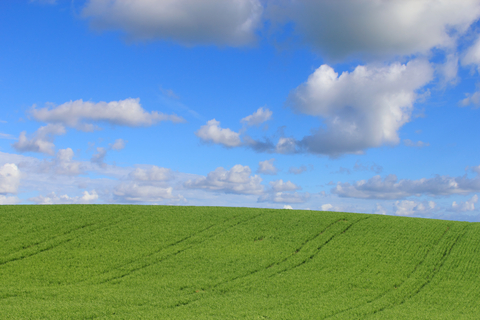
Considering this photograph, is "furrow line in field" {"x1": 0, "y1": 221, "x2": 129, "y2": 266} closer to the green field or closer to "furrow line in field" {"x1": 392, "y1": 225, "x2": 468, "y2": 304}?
the green field

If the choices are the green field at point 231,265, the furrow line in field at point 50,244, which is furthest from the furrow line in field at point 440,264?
the furrow line in field at point 50,244

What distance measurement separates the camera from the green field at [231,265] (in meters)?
18.2

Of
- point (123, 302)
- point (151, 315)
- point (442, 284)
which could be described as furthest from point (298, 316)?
point (442, 284)

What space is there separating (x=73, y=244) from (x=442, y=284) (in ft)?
94.4

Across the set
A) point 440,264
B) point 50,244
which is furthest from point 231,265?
point 440,264

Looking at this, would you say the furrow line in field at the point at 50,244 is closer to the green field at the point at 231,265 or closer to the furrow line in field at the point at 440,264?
the green field at the point at 231,265

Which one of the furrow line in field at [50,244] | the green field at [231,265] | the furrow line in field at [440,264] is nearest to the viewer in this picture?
the green field at [231,265]

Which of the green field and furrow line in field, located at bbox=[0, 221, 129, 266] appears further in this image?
furrow line in field, located at bbox=[0, 221, 129, 266]

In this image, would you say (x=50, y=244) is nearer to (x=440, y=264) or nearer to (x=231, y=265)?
(x=231, y=265)

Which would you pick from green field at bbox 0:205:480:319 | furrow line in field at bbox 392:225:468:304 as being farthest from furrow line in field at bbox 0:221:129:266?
furrow line in field at bbox 392:225:468:304

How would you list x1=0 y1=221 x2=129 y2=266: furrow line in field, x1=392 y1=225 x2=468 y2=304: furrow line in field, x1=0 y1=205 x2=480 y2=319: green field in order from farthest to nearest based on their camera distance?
1. x1=0 y1=221 x2=129 y2=266: furrow line in field
2. x1=392 y1=225 x2=468 y2=304: furrow line in field
3. x1=0 y1=205 x2=480 y2=319: green field

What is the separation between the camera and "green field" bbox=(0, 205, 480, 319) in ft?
59.8

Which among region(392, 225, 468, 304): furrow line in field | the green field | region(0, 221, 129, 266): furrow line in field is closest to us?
the green field

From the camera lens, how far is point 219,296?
20.0 meters
